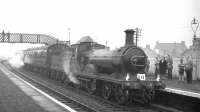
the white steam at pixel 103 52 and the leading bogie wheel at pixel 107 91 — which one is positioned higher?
the white steam at pixel 103 52

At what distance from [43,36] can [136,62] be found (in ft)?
133

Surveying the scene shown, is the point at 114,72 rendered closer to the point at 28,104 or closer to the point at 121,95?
the point at 121,95

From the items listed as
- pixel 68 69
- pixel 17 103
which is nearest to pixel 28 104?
A: pixel 17 103

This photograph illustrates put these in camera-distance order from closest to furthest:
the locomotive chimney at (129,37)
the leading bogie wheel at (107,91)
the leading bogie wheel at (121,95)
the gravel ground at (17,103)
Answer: the gravel ground at (17,103), the leading bogie wheel at (121,95), the locomotive chimney at (129,37), the leading bogie wheel at (107,91)

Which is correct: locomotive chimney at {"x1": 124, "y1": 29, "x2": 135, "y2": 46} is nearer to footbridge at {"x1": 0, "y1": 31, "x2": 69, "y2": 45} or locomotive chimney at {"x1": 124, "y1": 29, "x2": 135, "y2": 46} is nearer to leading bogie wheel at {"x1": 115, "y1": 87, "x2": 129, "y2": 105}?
leading bogie wheel at {"x1": 115, "y1": 87, "x2": 129, "y2": 105}

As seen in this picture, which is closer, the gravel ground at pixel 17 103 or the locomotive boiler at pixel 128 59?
the gravel ground at pixel 17 103

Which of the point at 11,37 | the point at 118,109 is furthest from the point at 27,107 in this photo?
the point at 11,37

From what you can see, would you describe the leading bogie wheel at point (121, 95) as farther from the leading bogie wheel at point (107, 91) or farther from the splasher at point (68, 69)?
the splasher at point (68, 69)

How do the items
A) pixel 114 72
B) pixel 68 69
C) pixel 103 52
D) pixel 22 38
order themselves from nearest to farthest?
1. pixel 114 72
2. pixel 103 52
3. pixel 68 69
4. pixel 22 38

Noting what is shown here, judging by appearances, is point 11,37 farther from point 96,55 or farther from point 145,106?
point 145,106

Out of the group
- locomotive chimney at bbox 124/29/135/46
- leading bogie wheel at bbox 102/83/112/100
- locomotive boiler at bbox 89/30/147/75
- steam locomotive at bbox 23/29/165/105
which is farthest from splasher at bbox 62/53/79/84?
locomotive chimney at bbox 124/29/135/46

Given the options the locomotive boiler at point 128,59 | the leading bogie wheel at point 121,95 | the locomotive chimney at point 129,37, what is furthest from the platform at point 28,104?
the locomotive chimney at point 129,37

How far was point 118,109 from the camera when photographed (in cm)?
1202

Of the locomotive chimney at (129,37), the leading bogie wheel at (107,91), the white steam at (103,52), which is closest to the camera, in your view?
the locomotive chimney at (129,37)
